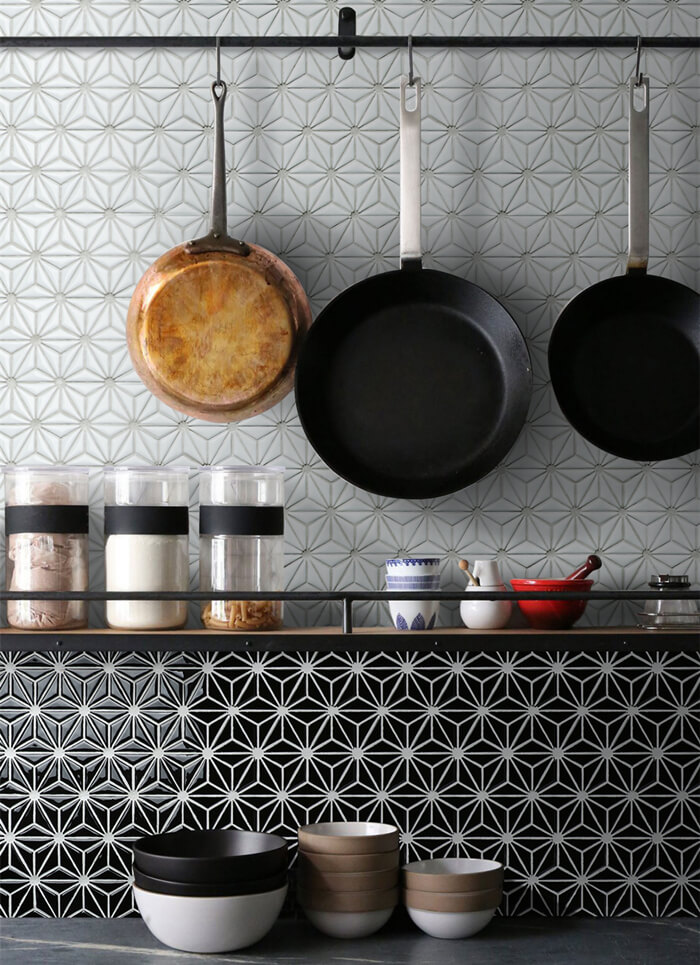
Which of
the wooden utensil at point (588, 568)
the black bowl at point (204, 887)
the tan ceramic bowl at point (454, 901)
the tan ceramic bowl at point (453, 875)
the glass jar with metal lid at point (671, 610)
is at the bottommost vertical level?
the tan ceramic bowl at point (454, 901)

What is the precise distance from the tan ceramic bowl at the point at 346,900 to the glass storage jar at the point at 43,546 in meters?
0.47

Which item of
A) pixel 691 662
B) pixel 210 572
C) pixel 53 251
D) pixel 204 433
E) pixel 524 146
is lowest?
pixel 691 662

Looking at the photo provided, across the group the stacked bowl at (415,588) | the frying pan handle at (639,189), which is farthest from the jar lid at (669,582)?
the frying pan handle at (639,189)

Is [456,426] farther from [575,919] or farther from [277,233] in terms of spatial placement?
[575,919]

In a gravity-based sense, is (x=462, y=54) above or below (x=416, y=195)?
above

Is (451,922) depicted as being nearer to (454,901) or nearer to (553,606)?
(454,901)

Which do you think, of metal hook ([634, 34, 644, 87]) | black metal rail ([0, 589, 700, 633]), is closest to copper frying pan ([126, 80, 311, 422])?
black metal rail ([0, 589, 700, 633])

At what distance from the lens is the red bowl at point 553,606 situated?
1.38 meters

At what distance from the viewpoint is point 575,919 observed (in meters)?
1.44

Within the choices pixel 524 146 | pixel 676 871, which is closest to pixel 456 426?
pixel 524 146

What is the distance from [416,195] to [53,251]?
53cm

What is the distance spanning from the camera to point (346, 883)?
1.33m

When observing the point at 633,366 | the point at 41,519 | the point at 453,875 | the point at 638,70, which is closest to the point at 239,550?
the point at 41,519

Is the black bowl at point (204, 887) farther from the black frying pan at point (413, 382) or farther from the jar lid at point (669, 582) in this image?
the jar lid at point (669, 582)
